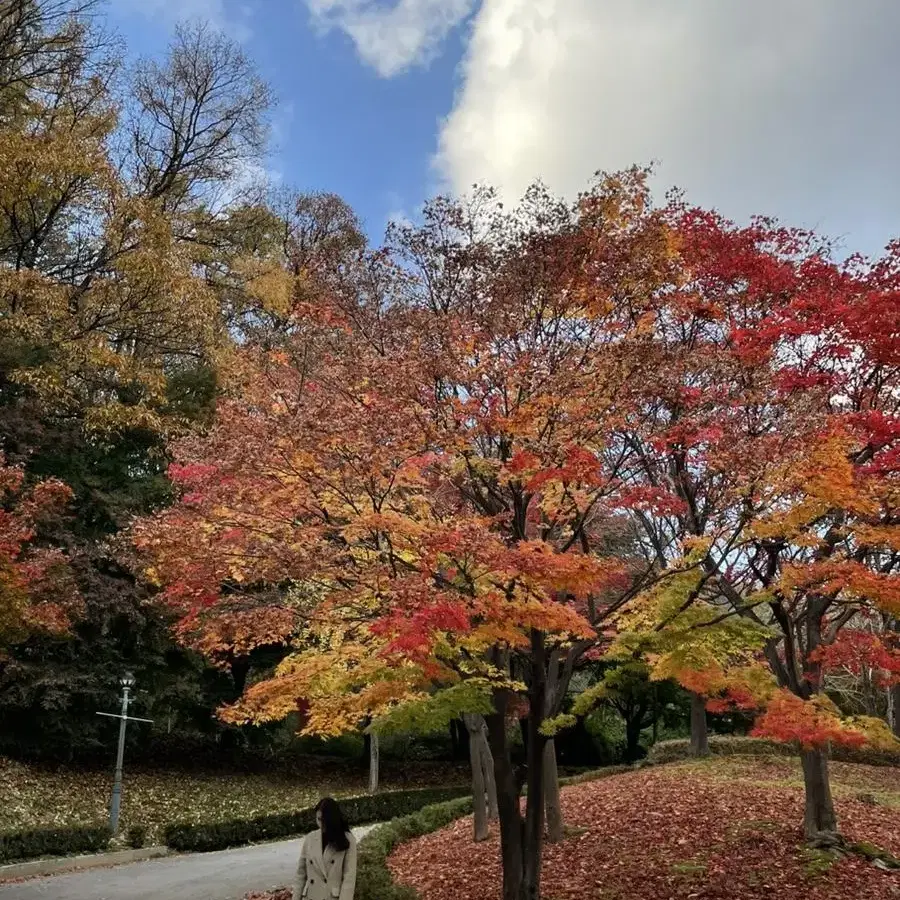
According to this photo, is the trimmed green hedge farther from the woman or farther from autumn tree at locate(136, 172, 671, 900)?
the woman

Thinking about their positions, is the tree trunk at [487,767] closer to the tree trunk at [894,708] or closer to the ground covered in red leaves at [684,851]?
the ground covered in red leaves at [684,851]

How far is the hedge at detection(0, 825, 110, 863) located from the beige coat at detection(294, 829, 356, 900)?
1015 cm

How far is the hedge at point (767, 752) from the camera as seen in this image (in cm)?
1992

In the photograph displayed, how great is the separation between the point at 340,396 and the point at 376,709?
2.98 meters

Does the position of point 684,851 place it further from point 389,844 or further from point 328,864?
point 328,864

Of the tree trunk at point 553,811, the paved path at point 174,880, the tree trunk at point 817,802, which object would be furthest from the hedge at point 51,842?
the tree trunk at point 817,802

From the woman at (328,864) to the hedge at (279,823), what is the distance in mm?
11646

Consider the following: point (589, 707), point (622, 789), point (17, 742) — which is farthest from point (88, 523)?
point (589, 707)

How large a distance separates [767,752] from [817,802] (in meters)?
12.1

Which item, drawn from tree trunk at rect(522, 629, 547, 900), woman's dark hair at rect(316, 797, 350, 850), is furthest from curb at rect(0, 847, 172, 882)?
woman's dark hair at rect(316, 797, 350, 850)

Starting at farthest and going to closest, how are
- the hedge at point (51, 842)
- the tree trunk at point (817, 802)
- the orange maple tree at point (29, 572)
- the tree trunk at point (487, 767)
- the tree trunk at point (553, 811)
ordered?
the hedge at point (51, 842) < the tree trunk at point (487, 767) < the orange maple tree at point (29, 572) < the tree trunk at point (553, 811) < the tree trunk at point (817, 802)

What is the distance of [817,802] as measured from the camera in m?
9.08

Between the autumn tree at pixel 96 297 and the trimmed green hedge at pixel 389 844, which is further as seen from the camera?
the autumn tree at pixel 96 297

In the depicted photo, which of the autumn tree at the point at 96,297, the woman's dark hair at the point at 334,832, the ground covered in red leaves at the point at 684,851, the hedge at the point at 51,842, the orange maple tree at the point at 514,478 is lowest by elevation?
the hedge at the point at 51,842
